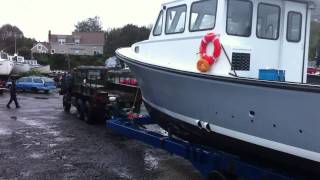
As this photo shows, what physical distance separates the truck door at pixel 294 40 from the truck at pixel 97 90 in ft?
20.9

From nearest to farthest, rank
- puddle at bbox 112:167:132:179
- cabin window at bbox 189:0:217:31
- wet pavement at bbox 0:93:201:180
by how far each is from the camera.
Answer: cabin window at bbox 189:0:217:31 → puddle at bbox 112:167:132:179 → wet pavement at bbox 0:93:201:180

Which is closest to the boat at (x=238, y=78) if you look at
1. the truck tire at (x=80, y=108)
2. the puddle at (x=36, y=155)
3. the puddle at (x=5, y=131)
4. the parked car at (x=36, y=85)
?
the puddle at (x=36, y=155)

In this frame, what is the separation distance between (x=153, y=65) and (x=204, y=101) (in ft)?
4.98

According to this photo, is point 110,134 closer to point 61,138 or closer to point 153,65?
point 61,138

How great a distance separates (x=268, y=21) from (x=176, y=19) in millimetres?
1670

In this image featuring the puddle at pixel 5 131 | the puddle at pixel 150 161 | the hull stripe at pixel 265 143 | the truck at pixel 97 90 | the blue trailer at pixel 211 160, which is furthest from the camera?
the truck at pixel 97 90

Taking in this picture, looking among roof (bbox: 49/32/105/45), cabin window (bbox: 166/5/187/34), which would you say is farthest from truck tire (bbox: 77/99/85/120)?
roof (bbox: 49/32/105/45)

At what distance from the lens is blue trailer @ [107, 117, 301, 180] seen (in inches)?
249

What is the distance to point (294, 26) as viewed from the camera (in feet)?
24.5

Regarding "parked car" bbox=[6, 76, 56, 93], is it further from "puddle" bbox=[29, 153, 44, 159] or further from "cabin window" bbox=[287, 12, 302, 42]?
"cabin window" bbox=[287, 12, 302, 42]

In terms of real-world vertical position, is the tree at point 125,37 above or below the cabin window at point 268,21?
above

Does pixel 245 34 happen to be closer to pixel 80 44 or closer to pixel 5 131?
pixel 5 131

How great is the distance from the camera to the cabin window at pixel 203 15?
7.14 m

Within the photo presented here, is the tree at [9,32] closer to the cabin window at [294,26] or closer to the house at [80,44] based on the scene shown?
the house at [80,44]
